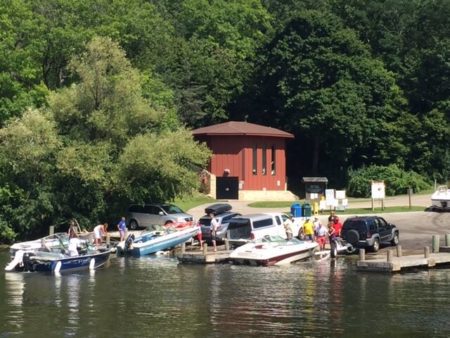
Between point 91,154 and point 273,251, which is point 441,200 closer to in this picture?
point 273,251

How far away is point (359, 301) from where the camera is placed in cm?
2903

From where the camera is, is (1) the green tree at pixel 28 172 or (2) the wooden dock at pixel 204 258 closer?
(2) the wooden dock at pixel 204 258

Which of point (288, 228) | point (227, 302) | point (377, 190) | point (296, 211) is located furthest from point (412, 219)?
point (227, 302)

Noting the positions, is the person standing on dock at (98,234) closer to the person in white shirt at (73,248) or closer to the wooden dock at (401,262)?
the person in white shirt at (73,248)

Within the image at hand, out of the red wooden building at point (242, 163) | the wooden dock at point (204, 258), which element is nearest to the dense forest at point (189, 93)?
the red wooden building at point (242, 163)

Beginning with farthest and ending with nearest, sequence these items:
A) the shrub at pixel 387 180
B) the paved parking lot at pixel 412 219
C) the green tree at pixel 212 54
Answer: the green tree at pixel 212 54
the shrub at pixel 387 180
the paved parking lot at pixel 412 219

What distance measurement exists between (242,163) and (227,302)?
41242 mm

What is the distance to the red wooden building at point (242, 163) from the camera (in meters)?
68.6

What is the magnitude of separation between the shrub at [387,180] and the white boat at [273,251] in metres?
30.3

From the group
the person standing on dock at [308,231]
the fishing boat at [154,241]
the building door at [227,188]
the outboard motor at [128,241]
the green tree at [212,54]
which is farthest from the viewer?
the green tree at [212,54]

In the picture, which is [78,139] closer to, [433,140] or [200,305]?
[200,305]

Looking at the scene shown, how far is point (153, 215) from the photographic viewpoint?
52781mm

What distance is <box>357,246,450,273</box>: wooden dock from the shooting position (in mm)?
36406

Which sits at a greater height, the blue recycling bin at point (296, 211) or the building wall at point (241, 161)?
the building wall at point (241, 161)
